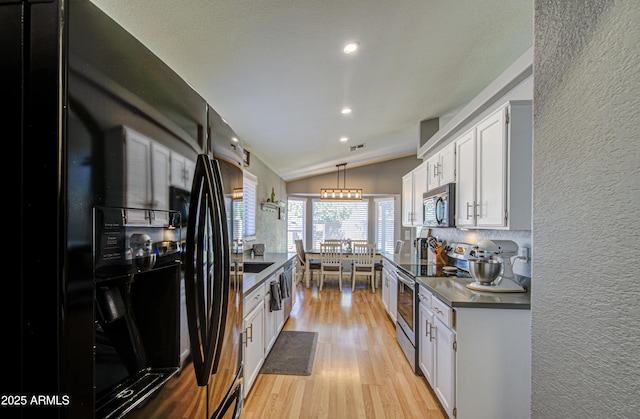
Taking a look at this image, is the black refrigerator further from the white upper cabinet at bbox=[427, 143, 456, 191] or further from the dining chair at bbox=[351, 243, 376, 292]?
the dining chair at bbox=[351, 243, 376, 292]

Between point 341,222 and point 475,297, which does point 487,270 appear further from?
point 341,222

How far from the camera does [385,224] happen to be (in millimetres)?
7492

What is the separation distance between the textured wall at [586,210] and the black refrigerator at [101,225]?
0.99 meters

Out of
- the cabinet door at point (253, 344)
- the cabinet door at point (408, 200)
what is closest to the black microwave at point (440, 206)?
the cabinet door at point (408, 200)

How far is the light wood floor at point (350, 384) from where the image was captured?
2.12 meters

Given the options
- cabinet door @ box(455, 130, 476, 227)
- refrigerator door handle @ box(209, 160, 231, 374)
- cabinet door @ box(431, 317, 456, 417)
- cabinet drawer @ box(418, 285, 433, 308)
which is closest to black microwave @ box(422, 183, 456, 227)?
cabinet door @ box(455, 130, 476, 227)

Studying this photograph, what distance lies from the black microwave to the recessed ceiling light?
1513 millimetres

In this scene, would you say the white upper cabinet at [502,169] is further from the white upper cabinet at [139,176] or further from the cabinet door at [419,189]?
the white upper cabinet at [139,176]

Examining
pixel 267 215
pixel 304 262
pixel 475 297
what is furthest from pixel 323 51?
pixel 304 262

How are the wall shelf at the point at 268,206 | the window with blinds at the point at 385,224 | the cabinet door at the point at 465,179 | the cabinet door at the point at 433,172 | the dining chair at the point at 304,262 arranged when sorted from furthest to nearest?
the window with blinds at the point at 385,224 < the dining chair at the point at 304,262 < the wall shelf at the point at 268,206 < the cabinet door at the point at 433,172 < the cabinet door at the point at 465,179

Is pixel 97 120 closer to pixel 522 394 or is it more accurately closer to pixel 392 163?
pixel 522 394

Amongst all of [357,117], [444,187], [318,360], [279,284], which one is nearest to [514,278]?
[444,187]

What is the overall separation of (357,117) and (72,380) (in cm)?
350

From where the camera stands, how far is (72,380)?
56 cm
